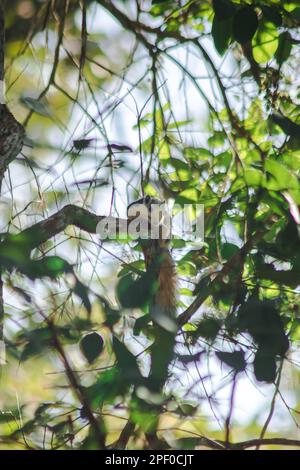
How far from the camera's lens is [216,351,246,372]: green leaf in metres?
1.12

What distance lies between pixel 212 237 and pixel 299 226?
18.7 inches

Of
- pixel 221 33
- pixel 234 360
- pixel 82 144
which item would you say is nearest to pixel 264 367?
pixel 234 360

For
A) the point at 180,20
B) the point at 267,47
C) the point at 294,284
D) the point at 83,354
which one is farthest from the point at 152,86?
the point at 83,354

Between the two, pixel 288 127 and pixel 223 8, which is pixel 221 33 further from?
pixel 288 127

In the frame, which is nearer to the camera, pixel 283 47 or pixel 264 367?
pixel 264 367

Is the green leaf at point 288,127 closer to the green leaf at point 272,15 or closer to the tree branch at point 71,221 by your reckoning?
the green leaf at point 272,15

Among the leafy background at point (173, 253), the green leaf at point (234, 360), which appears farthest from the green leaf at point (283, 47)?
the green leaf at point (234, 360)

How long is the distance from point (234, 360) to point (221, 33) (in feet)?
2.33

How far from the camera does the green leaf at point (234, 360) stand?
3.67 ft

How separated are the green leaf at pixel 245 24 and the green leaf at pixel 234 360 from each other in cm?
66

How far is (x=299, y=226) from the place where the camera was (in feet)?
3.62

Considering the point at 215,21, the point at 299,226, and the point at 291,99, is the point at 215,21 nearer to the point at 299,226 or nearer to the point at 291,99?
the point at 291,99

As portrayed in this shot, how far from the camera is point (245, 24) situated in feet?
4.72

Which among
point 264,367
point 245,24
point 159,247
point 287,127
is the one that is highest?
point 245,24
